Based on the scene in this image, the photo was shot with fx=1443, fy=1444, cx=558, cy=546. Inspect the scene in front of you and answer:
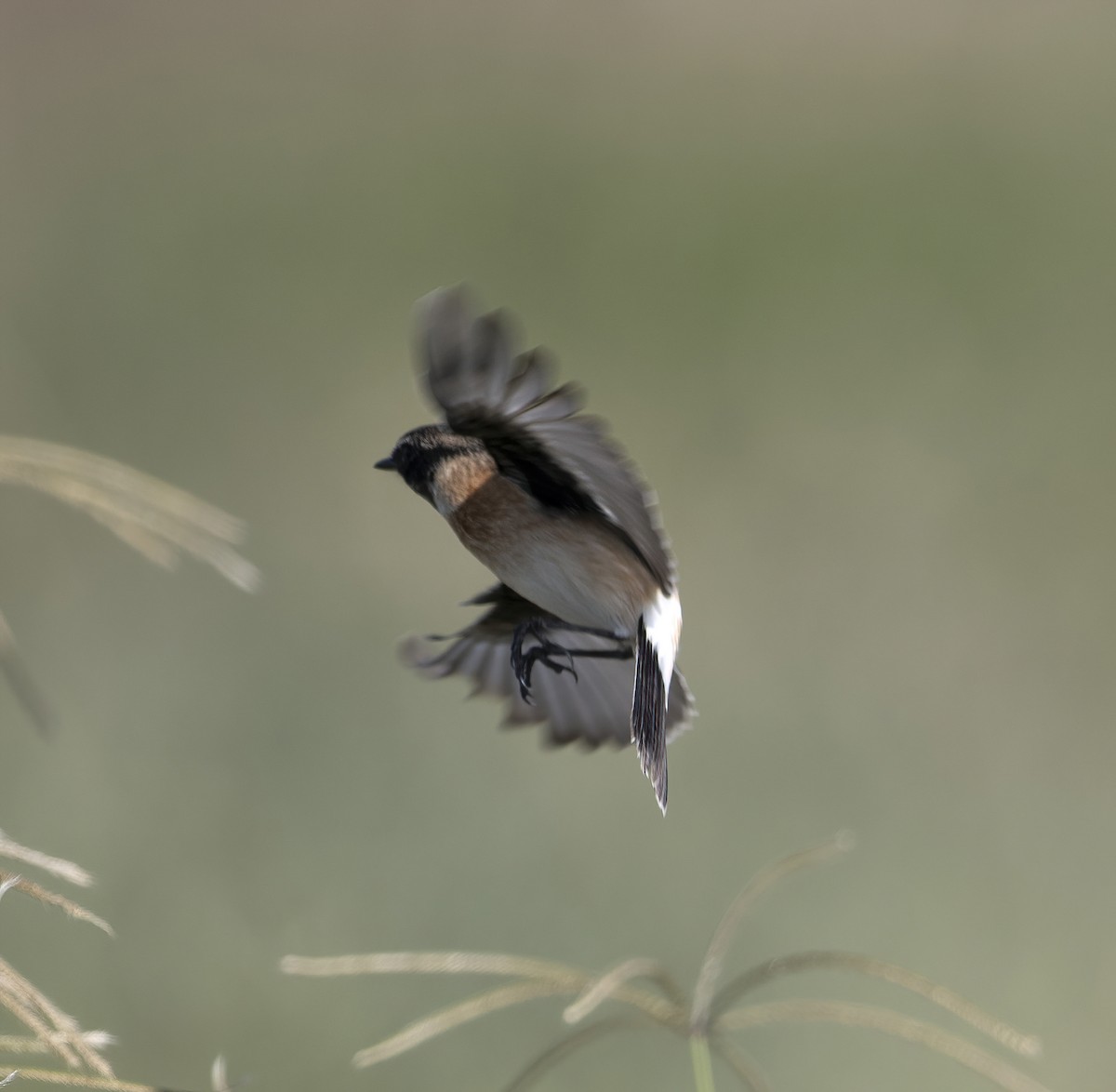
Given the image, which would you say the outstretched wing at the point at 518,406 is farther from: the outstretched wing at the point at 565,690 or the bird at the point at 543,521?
the outstretched wing at the point at 565,690

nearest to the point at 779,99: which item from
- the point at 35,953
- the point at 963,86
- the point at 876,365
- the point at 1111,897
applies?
the point at 963,86

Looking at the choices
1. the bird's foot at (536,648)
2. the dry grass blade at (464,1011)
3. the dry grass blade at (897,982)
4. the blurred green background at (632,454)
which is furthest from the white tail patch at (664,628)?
the blurred green background at (632,454)

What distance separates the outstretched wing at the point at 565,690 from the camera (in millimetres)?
2287

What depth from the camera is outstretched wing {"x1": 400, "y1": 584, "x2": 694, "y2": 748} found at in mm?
2287

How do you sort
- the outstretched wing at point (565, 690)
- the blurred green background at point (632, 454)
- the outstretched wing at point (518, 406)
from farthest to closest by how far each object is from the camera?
the blurred green background at point (632, 454), the outstretched wing at point (565, 690), the outstretched wing at point (518, 406)

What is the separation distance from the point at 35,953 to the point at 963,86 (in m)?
7.39

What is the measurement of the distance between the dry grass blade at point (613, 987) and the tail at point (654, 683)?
0.73ft

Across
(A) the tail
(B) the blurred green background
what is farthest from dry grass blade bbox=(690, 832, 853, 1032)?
(B) the blurred green background

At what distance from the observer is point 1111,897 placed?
4.45 metres

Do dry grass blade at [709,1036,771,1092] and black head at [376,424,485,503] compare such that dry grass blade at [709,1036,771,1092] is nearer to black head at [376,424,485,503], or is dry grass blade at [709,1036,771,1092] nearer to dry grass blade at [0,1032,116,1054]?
dry grass blade at [0,1032,116,1054]

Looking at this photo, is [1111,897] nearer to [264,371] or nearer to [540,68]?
[264,371]

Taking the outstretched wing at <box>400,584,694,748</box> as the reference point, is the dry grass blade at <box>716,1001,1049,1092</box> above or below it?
below

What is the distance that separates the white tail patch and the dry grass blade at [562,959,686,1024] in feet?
1.68

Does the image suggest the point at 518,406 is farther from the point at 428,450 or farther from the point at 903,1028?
the point at 903,1028
